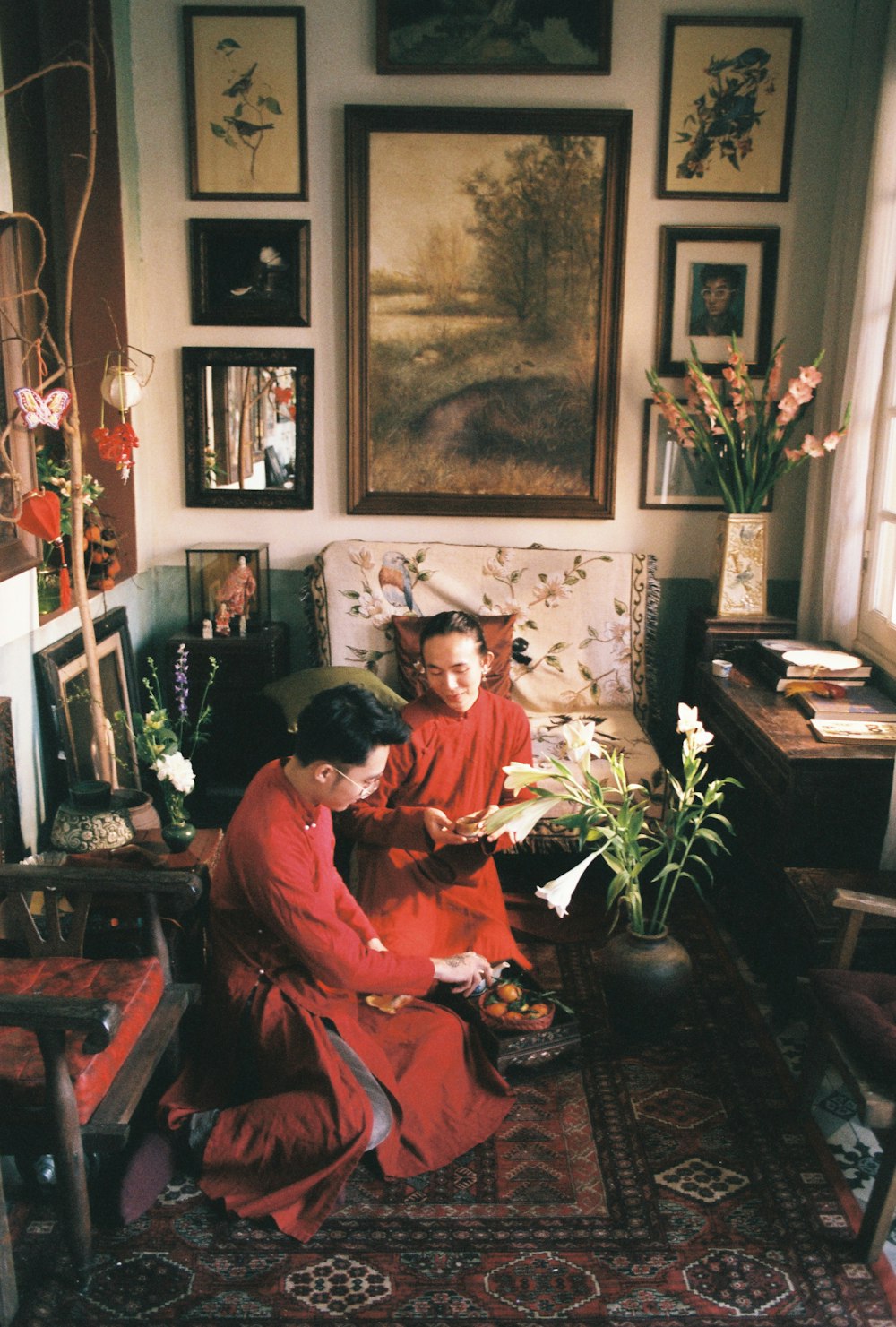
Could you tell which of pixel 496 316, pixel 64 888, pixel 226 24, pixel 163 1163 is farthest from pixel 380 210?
pixel 163 1163

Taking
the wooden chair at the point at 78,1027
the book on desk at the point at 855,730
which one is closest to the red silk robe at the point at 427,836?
the wooden chair at the point at 78,1027

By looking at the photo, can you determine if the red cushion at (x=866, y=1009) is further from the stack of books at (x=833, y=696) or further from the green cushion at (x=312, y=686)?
the green cushion at (x=312, y=686)

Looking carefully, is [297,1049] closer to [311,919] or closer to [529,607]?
[311,919]

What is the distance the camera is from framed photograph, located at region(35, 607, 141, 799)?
137 inches

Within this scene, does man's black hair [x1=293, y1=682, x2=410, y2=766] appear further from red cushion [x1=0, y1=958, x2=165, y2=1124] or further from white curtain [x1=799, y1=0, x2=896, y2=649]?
white curtain [x1=799, y1=0, x2=896, y2=649]

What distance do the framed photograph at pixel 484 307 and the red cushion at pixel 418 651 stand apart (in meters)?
0.54

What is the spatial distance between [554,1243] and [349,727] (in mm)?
1172

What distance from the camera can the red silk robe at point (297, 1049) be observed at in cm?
247

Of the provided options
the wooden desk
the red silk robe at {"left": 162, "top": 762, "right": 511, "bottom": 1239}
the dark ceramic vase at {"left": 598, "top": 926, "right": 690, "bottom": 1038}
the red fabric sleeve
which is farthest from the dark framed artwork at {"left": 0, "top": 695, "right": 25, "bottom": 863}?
the wooden desk

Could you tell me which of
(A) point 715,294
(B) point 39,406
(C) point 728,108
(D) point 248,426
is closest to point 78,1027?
(B) point 39,406

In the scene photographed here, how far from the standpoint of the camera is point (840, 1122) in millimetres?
2834

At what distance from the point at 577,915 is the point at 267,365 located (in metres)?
2.43

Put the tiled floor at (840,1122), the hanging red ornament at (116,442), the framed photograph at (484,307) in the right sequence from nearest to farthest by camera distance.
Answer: the tiled floor at (840,1122), the hanging red ornament at (116,442), the framed photograph at (484,307)

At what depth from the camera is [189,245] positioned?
4.46m
